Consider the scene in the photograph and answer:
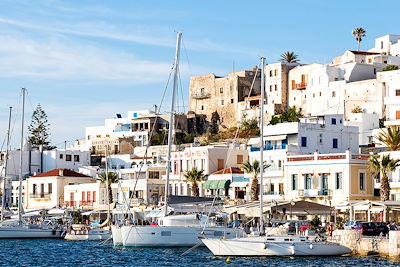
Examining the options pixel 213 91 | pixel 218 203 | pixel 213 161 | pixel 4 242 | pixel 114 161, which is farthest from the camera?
pixel 213 91

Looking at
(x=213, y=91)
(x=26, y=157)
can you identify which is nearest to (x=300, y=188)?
(x=26, y=157)

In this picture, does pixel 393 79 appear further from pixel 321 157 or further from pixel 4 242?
pixel 4 242

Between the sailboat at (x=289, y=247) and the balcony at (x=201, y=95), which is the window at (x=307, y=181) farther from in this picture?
the balcony at (x=201, y=95)

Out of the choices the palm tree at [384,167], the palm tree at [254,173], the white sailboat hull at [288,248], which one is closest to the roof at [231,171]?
the palm tree at [254,173]

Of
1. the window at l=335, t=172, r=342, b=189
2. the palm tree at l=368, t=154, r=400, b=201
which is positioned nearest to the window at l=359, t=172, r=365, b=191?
the window at l=335, t=172, r=342, b=189

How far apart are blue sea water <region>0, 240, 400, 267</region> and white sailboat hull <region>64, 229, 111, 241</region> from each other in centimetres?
532

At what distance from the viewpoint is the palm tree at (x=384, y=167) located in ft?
214

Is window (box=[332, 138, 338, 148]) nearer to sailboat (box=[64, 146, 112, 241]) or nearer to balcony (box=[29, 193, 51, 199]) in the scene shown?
sailboat (box=[64, 146, 112, 241])

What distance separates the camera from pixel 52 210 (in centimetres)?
9150

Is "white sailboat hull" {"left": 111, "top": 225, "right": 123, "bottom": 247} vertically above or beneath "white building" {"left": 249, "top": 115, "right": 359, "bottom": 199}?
beneath

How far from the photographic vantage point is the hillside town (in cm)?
7038

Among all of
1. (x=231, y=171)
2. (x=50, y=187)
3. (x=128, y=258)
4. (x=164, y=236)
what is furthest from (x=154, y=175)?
(x=128, y=258)

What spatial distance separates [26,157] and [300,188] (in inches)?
1858

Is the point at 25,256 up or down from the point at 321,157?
down
